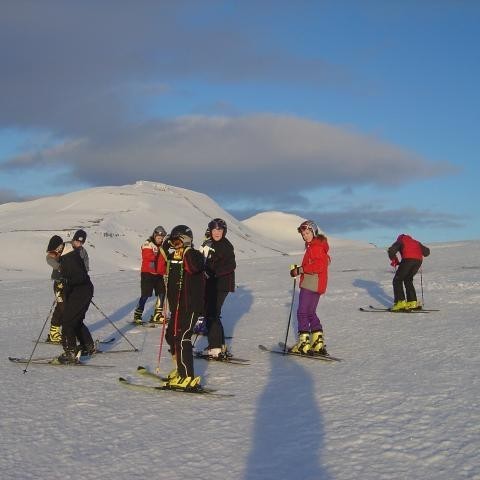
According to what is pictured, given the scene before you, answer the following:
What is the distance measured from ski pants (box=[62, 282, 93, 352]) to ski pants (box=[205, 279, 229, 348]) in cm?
192

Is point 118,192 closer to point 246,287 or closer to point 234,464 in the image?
point 246,287

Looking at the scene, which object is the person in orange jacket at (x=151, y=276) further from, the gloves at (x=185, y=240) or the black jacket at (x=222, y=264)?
the gloves at (x=185, y=240)

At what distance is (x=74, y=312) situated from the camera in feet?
31.6

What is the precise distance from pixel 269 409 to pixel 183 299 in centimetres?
170

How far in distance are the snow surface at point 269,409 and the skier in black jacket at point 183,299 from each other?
1.03ft

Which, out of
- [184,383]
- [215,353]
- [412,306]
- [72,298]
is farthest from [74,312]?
[412,306]

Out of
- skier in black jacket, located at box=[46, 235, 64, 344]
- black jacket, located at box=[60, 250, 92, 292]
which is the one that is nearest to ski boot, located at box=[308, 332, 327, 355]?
black jacket, located at box=[60, 250, 92, 292]

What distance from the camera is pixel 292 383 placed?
26.2 ft

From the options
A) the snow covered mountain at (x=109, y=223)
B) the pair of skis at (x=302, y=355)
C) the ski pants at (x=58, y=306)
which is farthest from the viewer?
the snow covered mountain at (x=109, y=223)

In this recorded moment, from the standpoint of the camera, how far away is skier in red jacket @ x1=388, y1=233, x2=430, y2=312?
1341 centimetres

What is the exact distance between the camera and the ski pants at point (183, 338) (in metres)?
7.50

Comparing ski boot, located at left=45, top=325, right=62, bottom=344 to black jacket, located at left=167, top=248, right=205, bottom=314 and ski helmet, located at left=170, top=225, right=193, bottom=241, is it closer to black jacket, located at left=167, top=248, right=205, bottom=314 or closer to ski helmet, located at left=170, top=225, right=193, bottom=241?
black jacket, located at left=167, top=248, right=205, bottom=314

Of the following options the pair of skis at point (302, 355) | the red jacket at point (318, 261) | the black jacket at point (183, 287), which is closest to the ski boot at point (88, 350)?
the pair of skis at point (302, 355)

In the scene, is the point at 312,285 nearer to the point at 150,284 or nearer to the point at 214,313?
the point at 214,313
